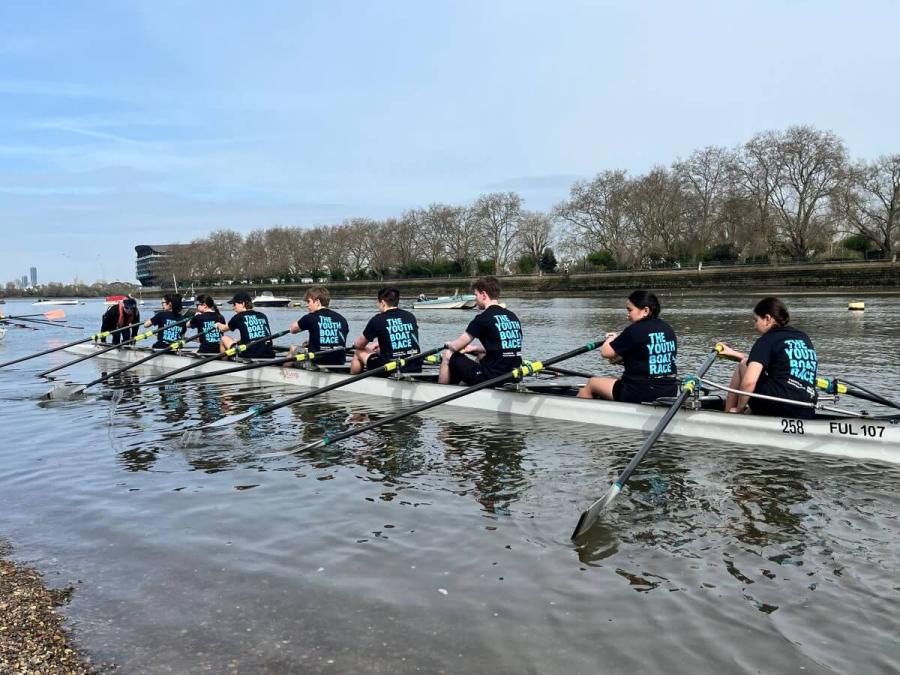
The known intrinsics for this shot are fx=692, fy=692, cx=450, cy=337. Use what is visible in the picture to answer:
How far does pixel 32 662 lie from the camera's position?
12.1 ft

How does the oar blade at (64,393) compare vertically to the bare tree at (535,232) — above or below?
below

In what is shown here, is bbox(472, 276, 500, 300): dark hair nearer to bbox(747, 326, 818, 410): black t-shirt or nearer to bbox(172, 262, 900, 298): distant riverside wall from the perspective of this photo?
bbox(747, 326, 818, 410): black t-shirt

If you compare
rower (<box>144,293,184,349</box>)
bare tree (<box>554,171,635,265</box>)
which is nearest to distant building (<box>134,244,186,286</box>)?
bare tree (<box>554,171,635,265</box>)

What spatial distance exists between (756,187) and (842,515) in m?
73.0

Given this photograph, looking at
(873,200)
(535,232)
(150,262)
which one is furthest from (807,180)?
(150,262)

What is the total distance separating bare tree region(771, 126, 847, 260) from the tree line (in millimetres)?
100

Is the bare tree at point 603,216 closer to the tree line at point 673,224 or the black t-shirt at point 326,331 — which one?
the tree line at point 673,224

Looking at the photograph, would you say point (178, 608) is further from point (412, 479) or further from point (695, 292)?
point (695, 292)

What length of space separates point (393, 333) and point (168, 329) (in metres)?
8.49

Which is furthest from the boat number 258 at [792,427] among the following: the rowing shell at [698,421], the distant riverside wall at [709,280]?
the distant riverside wall at [709,280]

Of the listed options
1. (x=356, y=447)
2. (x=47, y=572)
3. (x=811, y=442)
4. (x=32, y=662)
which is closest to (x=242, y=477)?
(x=356, y=447)

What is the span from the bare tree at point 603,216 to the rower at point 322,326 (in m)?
71.0

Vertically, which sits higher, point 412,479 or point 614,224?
point 614,224

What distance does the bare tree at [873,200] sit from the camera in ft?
209
